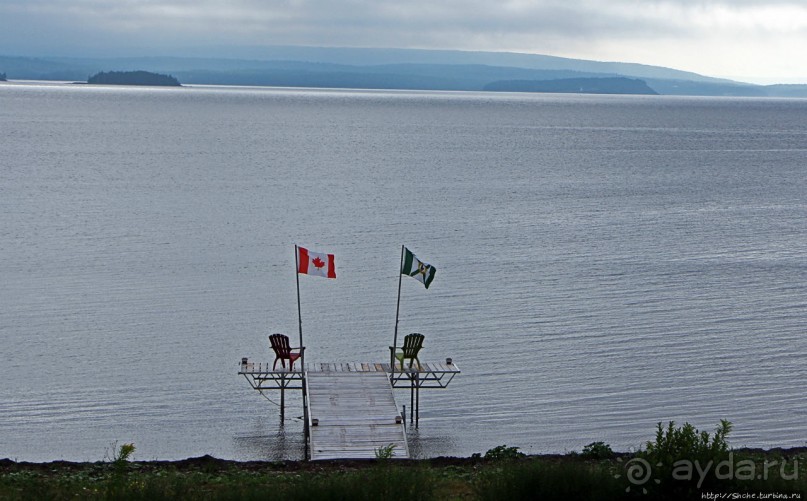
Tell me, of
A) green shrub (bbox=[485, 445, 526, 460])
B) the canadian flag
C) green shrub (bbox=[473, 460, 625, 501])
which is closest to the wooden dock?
green shrub (bbox=[485, 445, 526, 460])

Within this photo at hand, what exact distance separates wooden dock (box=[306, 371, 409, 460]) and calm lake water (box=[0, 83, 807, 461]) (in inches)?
47.0

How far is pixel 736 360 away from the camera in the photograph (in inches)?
1078

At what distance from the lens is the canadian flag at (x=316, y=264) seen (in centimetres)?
2206

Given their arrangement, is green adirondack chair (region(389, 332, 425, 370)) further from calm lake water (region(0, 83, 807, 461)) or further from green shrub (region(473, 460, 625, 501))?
green shrub (region(473, 460, 625, 501))

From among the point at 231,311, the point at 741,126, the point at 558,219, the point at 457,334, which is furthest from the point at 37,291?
the point at 741,126

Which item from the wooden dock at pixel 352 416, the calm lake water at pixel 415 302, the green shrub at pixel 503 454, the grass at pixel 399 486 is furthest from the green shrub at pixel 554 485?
the calm lake water at pixel 415 302

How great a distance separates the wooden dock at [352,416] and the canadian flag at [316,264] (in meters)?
2.12

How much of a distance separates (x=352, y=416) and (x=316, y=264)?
358cm

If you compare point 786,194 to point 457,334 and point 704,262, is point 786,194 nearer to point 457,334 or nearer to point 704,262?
point 704,262

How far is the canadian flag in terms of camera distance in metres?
22.1

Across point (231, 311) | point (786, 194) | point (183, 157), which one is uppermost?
point (183, 157)

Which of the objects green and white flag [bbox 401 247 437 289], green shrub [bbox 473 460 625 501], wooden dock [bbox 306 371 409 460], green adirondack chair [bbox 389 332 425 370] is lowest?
green shrub [bbox 473 460 625 501]

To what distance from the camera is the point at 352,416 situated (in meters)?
20.2

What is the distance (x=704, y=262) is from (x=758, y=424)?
799 inches
